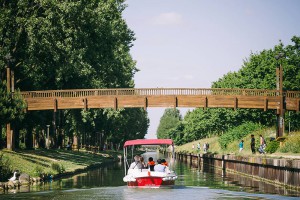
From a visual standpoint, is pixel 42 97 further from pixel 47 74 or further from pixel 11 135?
pixel 11 135

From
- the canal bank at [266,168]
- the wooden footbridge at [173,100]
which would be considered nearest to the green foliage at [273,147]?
the canal bank at [266,168]

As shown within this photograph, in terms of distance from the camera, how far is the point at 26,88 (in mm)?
66875

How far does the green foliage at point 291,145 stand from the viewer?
147 ft

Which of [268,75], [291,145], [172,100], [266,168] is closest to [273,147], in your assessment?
[291,145]

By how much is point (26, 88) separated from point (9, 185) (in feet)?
103

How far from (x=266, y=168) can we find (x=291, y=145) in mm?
4386

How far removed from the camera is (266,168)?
140 ft

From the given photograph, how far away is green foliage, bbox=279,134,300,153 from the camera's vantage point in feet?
147

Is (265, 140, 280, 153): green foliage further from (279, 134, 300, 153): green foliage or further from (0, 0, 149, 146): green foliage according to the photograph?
(0, 0, 149, 146): green foliage

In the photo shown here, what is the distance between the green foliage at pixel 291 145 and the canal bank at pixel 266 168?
2.73 m

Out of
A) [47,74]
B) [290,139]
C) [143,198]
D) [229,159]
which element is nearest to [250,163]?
[290,139]

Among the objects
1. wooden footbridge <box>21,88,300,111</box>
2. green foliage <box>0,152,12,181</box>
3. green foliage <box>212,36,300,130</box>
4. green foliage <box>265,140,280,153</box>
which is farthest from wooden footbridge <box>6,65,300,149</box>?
green foliage <box>0,152,12,181</box>

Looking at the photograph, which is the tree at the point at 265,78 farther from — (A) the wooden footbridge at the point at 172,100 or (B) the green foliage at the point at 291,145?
(B) the green foliage at the point at 291,145

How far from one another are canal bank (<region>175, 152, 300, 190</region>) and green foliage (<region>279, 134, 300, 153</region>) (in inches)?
107
